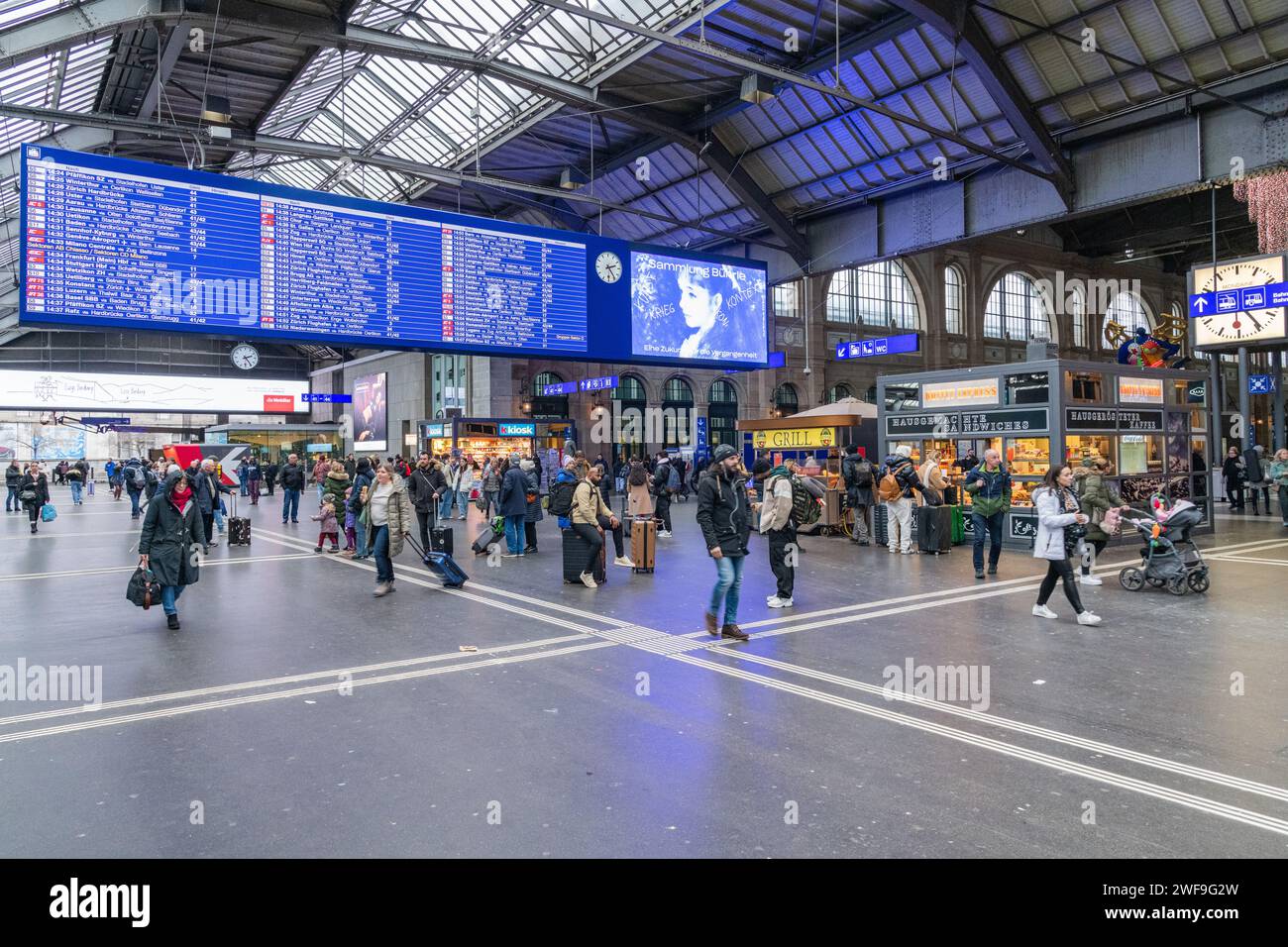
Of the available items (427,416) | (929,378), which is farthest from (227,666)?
(427,416)

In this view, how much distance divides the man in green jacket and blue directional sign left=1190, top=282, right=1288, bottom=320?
12.3m

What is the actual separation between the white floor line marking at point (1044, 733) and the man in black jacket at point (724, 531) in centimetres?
88

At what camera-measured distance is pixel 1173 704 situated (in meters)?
5.59

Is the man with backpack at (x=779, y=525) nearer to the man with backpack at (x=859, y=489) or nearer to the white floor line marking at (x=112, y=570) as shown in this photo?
the man with backpack at (x=859, y=489)

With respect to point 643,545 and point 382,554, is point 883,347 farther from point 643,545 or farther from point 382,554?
point 382,554

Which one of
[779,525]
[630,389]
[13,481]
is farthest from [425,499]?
[630,389]

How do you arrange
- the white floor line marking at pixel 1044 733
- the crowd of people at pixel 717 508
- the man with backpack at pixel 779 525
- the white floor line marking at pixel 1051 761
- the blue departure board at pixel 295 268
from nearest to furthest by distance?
the white floor line marking at pixel 1051 761, the white floor line marking at pixel 1044 733, the crowd of people at pixel 717 508, the man with backpack at pixel 779 525, the blue departure board at pixel 295 268

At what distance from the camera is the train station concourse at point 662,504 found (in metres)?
4.08

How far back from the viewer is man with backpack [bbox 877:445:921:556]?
14.5 m

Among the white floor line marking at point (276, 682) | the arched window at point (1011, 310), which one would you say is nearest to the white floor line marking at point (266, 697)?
the white floor line marking at point (276, 682)

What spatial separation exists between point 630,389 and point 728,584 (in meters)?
31.8

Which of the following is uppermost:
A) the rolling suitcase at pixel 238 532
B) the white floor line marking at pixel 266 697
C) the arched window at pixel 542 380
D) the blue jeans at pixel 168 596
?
the arched window at pixel 542 380

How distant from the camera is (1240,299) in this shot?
19.2 metres

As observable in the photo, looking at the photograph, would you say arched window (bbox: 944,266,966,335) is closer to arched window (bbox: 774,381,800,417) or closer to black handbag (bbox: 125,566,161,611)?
arched window (bbox: 774,381,800,417)
